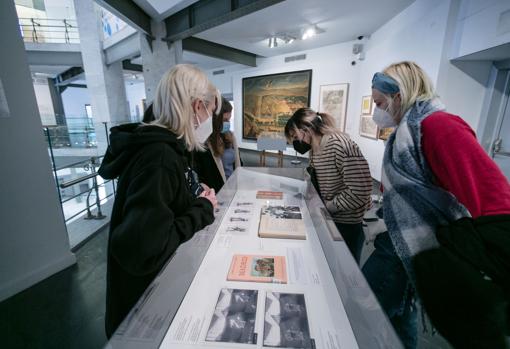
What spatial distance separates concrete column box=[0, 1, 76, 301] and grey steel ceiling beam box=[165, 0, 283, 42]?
2773mm

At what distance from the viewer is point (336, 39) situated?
5.84 meters

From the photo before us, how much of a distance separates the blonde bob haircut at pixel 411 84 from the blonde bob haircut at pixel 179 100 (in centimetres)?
90

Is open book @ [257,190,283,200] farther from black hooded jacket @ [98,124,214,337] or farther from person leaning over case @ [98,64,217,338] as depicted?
black hooded jacket @ [98,124,214,337]

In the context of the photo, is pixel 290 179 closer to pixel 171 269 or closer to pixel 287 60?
pixel 171 269

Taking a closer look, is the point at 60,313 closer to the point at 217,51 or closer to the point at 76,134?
the point at 76,134

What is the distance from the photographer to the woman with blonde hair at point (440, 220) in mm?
572

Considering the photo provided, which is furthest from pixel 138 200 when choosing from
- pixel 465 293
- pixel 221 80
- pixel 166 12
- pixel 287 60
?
pixel 221 80

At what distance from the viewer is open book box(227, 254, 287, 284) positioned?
0.94 metres

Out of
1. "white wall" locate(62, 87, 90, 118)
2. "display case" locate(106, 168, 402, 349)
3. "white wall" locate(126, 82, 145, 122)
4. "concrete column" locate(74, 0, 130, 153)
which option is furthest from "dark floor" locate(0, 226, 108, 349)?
"white wall" locate(62, 87, 90, 118)

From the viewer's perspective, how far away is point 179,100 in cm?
92

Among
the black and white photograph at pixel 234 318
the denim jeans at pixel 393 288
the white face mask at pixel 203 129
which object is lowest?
the denim jeans at pixel 393 288

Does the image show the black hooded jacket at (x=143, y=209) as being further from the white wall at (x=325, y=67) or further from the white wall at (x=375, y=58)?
the white wall at (x=325, y=67)

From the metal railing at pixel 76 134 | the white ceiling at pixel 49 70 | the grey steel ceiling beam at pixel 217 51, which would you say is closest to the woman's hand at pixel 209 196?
the grey steel ceiling beam at pixel 217 51

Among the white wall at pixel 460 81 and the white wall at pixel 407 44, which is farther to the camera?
the white wall at pixel 407 44
